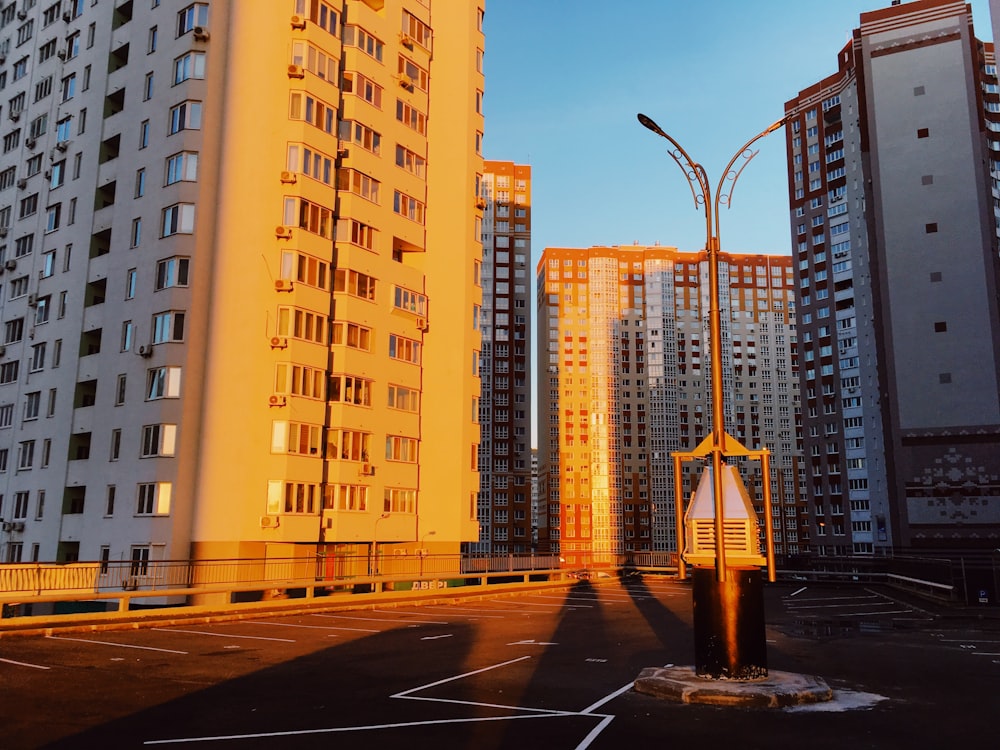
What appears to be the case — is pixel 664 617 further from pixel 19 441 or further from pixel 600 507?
pixel 600 507

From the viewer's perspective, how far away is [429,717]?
9898 mm

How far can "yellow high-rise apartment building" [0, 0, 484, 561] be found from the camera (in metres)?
38.1

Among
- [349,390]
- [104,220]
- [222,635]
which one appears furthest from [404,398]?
[222,635]

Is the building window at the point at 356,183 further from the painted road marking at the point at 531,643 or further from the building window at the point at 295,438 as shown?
the painted road marking at the point at 531,643

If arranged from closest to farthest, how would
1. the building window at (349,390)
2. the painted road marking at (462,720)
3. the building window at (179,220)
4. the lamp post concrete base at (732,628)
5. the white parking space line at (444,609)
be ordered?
the painted road marking at (462,720) → the lamp post concrete base at (732,628) → the white parking space line at (444,609) → the building window at (179,220) → the building window at (349,390)

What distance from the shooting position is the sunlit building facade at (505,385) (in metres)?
130

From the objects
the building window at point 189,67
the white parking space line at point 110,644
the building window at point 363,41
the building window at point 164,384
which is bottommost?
the white parking space line at point 110,644

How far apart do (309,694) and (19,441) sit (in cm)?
4240

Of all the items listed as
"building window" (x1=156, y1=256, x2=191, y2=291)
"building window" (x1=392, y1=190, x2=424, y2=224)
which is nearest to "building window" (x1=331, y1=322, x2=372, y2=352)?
"building window" (x1=156, y1=256, x2=191, y2=291)

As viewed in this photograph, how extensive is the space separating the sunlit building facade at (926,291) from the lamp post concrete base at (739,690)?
66.3m

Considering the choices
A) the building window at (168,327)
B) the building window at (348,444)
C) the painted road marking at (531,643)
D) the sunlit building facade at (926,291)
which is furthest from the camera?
the sunlit building facade at (926,291)

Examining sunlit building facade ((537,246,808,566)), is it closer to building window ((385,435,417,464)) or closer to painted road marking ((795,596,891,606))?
building window ((385,435,417,464))

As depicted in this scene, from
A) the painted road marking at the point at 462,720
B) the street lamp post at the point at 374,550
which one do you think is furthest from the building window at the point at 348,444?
the painted road marking at the point at 462,720

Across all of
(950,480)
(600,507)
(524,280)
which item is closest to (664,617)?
(950,480)
